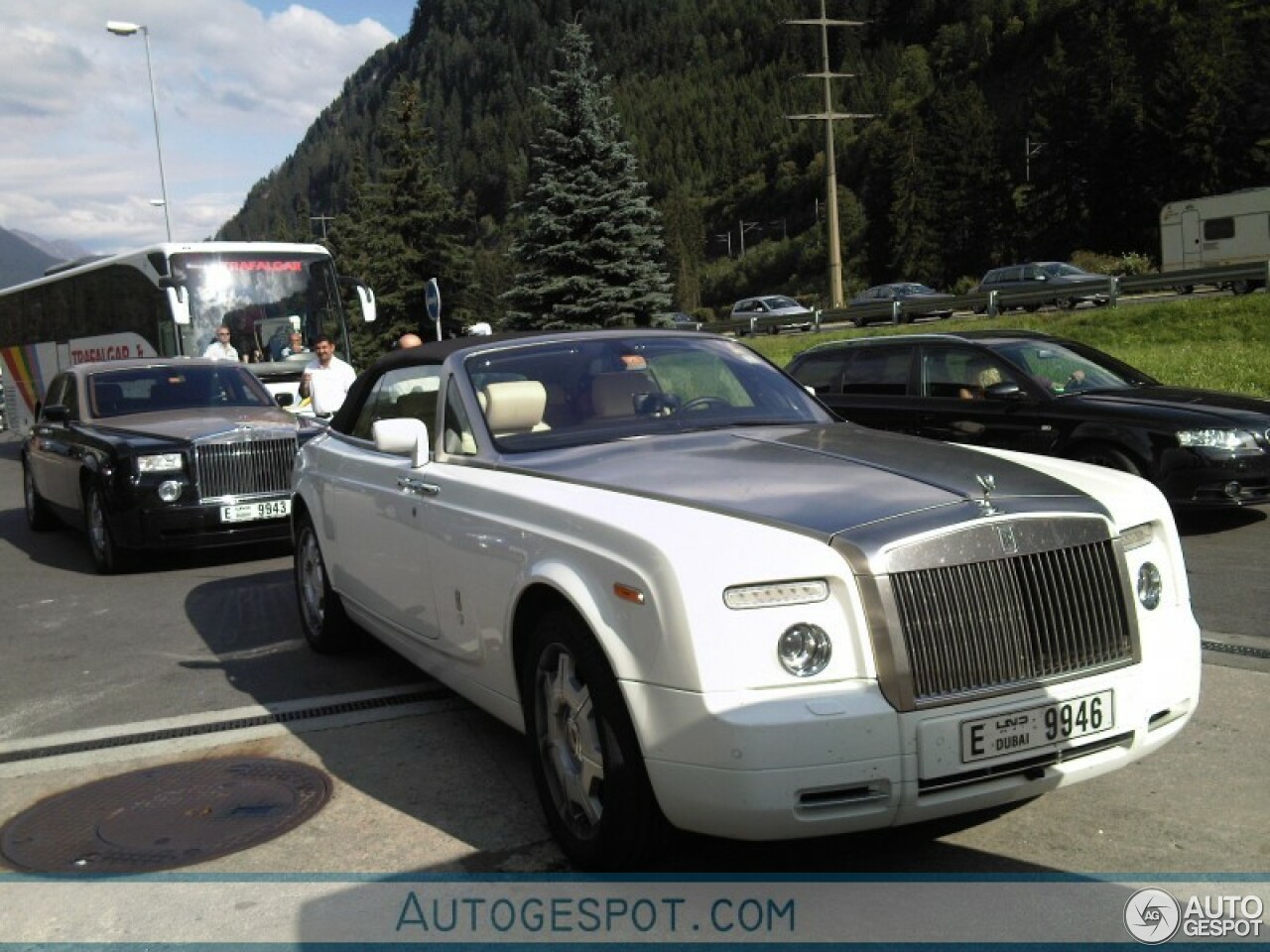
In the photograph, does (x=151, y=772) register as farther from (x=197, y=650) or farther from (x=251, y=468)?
(x=251, y=468)

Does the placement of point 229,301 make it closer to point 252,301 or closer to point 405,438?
point 252,301

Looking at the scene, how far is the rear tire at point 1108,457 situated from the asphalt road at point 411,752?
827 millimetres

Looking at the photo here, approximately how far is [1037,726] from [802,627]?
0.73m

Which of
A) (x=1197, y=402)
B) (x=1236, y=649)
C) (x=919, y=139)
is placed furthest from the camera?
(x=919, y=139)

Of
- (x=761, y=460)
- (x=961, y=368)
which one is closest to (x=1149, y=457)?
(x=961, y=368)

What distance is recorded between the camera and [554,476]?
4.42 metres

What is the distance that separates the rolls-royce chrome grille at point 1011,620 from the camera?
135 inches

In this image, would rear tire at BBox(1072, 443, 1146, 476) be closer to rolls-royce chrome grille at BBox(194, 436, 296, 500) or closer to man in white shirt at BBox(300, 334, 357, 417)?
rolls-royce chrome grille at BBox(194, 436, 296, 500)

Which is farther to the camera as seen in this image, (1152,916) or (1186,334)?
(1186,334)

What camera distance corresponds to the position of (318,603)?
6902mm

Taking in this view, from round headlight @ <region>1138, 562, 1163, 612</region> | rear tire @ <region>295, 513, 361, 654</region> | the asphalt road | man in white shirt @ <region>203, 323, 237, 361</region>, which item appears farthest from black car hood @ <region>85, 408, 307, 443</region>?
round headlight @ <region>1138, 562, 1163, 612</region>

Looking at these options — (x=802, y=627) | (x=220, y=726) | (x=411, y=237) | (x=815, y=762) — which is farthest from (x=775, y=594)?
(x=411, y=237)

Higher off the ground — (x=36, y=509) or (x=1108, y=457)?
(x=1108, y=457)

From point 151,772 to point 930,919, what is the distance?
3212mm
